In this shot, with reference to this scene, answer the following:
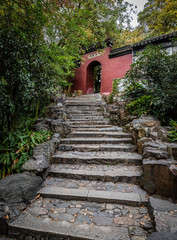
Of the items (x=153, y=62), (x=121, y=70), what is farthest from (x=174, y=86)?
(x=121, y=70)

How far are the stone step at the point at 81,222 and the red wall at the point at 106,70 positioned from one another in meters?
9.43

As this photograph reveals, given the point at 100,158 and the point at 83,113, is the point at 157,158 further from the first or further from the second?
the point at 83,113

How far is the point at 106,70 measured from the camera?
447 inches

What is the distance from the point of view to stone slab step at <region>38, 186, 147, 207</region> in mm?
1885

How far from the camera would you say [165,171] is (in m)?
1.97

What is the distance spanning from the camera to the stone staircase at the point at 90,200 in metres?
1.49

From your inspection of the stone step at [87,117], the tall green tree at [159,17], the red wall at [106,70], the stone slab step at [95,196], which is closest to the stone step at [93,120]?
Answer: the stone step at [87,117]

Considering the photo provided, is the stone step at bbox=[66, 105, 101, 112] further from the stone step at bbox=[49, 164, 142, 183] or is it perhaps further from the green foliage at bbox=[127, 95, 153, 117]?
the stone step at bbox=[49, 164, 142, 183]

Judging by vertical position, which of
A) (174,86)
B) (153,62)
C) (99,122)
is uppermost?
(153,62)

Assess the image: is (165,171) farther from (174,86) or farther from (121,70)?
(121,70)

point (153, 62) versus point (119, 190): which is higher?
point (153, 62)

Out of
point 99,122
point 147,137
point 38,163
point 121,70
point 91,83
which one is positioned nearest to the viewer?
point 38,163

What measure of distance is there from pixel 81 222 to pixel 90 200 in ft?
1.32

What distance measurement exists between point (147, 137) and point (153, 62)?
7.67ft
